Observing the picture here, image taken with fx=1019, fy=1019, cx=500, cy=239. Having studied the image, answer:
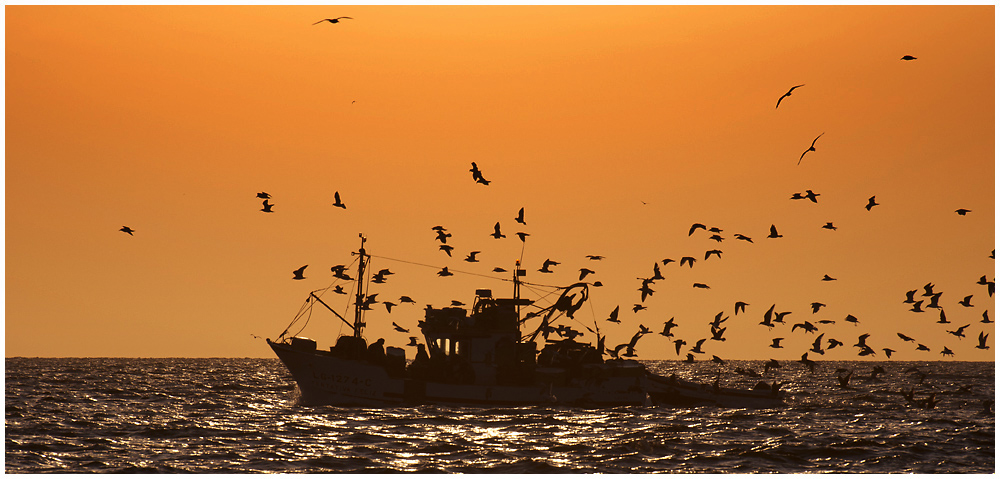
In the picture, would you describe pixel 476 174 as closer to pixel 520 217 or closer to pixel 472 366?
pixel 520 217

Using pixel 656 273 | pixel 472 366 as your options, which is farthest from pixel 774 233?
pixel 472 366

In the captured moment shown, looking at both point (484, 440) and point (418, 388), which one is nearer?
point (484, 440)

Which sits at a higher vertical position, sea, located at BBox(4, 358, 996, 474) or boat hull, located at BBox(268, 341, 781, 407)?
boat hull, located at BBox(268, 341, 781, 407)

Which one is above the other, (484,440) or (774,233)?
(774,233)

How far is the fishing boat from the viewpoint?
174 ft

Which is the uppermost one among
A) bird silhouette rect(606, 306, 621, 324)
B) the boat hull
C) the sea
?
bird silhouette rect(606, 306, 621, 324)

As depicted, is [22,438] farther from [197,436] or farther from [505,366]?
[505,366]

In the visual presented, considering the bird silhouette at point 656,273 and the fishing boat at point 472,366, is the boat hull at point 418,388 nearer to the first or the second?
the fishing boat at point 472,366

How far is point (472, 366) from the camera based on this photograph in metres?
55.0

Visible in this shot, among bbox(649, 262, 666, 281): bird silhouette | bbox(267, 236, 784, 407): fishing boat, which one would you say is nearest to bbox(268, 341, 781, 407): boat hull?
bbox(267, 236, 784, 407): fishing boat

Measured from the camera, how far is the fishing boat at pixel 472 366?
174ft

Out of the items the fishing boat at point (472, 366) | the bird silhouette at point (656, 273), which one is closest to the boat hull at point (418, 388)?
the fishing boat at point (472, 366)

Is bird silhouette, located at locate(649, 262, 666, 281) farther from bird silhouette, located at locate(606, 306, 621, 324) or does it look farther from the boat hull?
the boat hull

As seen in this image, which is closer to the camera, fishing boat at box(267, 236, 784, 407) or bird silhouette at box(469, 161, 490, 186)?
bird silhouette at box(469, 161, 490, 186)
